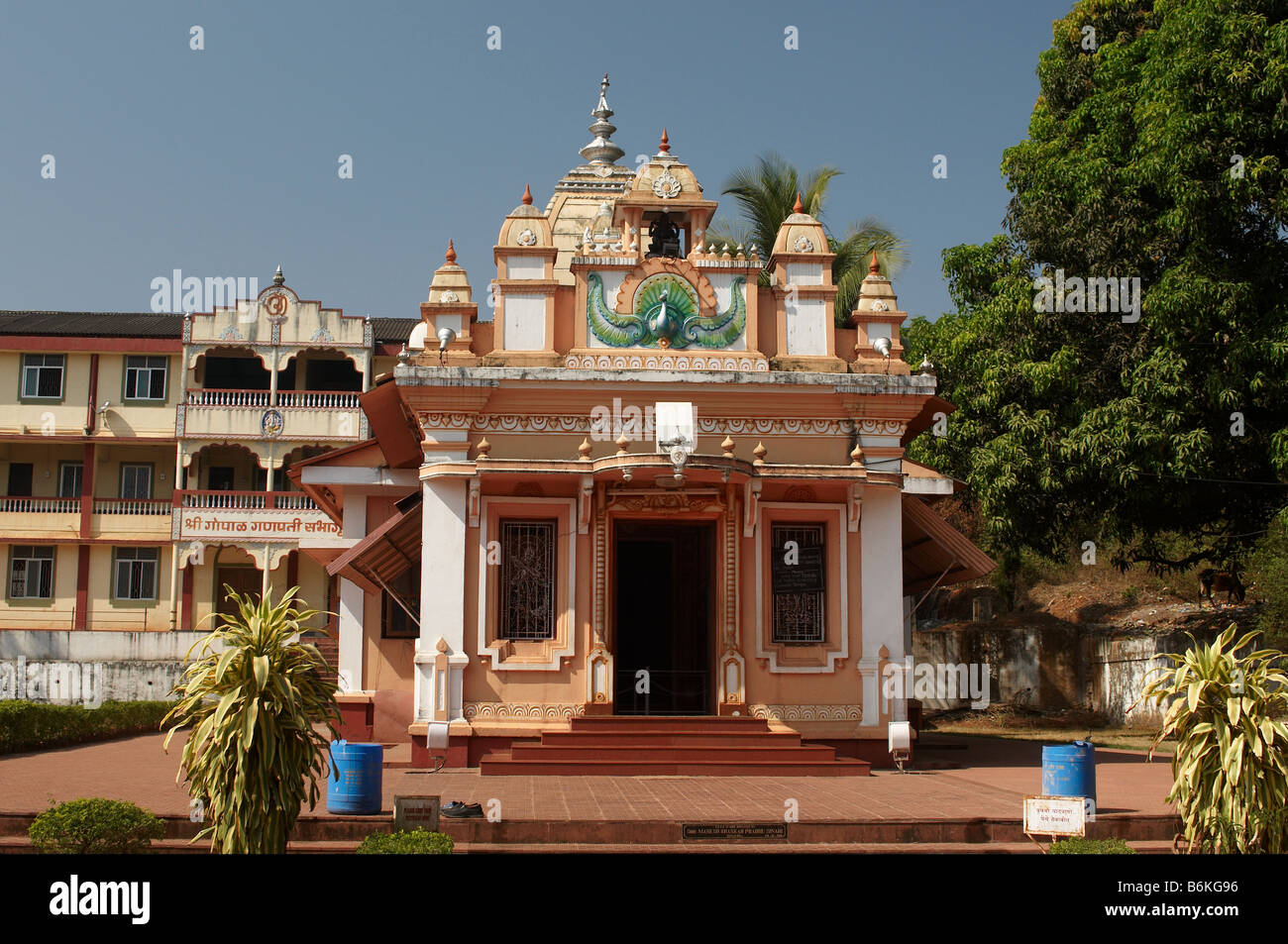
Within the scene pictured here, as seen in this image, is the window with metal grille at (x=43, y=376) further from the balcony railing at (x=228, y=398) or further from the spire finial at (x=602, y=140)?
the spire finial at (x=602, y=140)

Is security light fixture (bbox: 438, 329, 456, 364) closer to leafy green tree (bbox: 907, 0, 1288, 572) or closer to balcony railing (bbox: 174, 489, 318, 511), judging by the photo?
leafy green tree (bbox: 907, 0, 1288, 572)

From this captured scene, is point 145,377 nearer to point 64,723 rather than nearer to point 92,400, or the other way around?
point 92,400

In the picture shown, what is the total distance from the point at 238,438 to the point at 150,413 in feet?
11.8

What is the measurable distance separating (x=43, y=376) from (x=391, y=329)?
11.4 meters

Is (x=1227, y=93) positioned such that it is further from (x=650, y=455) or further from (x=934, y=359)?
(x=650, y=455)

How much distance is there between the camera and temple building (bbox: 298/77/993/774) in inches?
670

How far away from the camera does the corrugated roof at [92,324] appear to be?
42031 mm

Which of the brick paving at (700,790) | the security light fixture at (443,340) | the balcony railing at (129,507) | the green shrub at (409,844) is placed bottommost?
the brick paving at (700,790)

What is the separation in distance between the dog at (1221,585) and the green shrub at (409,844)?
807 inches

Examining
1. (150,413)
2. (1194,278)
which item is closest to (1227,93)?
(1194,278)

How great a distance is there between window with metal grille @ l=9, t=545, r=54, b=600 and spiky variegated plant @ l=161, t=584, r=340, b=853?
35149 mm

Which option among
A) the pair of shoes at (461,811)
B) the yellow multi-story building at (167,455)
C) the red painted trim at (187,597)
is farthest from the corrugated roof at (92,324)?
the pair of shoes at (461,811)

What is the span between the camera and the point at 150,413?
41875 millimetres

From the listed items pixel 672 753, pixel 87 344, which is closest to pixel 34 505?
pixel 87 344
